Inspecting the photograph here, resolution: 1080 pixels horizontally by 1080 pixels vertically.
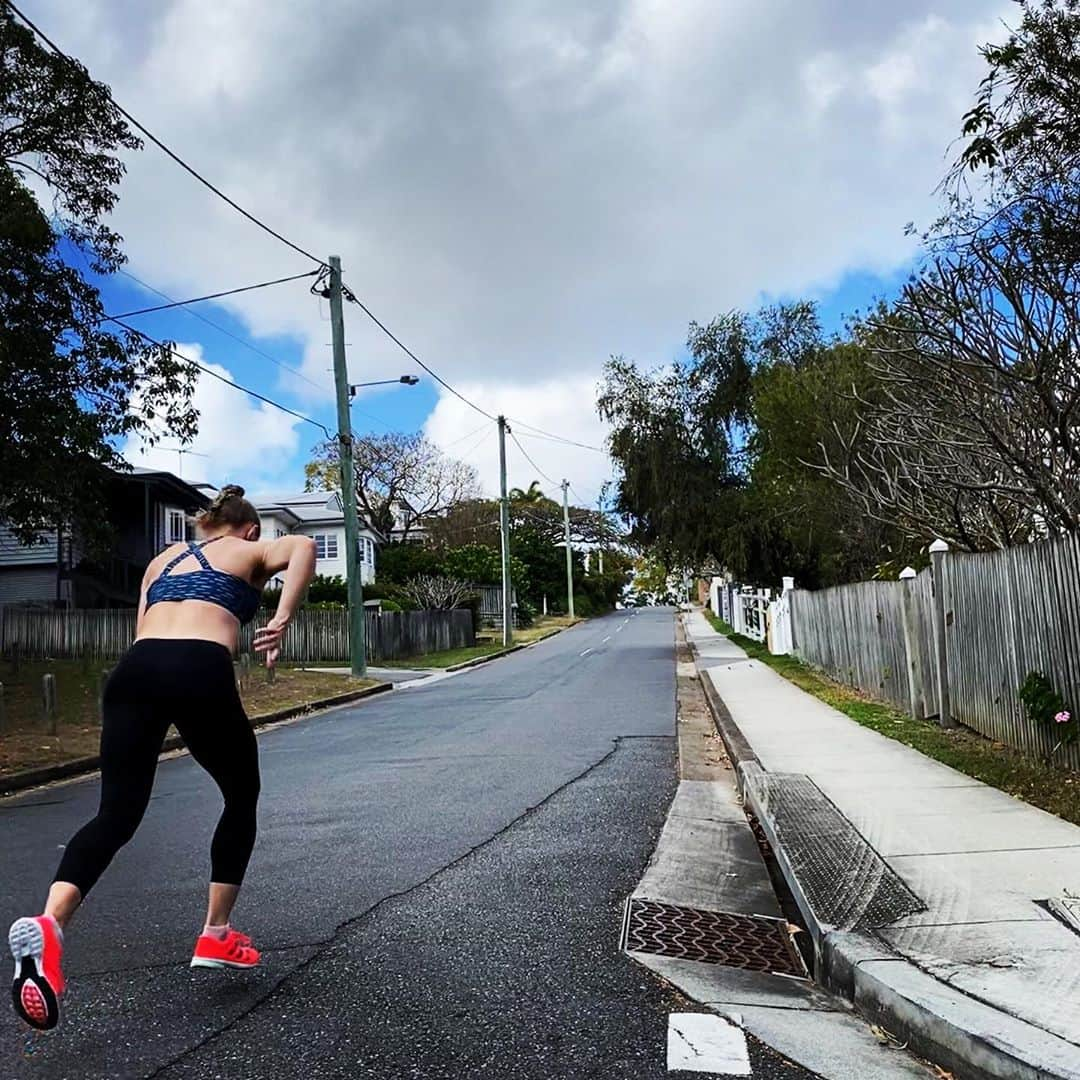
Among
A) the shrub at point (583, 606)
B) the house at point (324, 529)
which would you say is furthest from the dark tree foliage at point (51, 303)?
the shrub at point (583, 606)

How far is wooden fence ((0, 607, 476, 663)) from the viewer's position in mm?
27547

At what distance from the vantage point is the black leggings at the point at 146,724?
11.5ft

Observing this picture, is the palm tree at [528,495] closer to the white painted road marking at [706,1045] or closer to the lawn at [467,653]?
the lawn at [467,653]

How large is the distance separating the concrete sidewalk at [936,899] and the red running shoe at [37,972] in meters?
2.65

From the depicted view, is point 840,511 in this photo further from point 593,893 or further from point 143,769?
point 143,769

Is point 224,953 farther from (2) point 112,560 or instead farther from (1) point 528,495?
(1) point 528,495

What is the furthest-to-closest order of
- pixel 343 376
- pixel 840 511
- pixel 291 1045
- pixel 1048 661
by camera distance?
pixel 343 376 → pixel 840 511 → pixel 1048 661 → pixel 291 1045

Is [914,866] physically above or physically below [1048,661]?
below

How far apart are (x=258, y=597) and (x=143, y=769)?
2.40 ft

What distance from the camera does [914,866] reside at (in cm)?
538

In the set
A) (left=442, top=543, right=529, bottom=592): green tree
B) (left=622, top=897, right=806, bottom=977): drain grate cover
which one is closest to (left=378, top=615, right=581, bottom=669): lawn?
(left=442, top=543, right=529, bottom=592): green tree

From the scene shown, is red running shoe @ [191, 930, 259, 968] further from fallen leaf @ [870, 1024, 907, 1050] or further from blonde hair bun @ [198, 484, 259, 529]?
fallen leaf @ [870, 1024, 907, 1050]

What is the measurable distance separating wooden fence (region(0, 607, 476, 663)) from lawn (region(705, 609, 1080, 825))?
50.7ft

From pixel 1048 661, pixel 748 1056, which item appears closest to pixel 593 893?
pixel 748 1056
